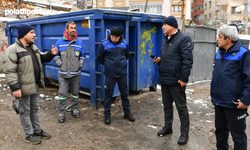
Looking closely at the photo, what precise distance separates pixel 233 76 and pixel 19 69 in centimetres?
279

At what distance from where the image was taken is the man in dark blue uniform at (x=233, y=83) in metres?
2.35

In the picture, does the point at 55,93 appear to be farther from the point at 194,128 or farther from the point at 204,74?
the point at 204,74

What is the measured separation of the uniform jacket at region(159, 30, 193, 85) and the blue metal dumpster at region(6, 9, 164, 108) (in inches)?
66.9

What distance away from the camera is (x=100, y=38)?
451 cm

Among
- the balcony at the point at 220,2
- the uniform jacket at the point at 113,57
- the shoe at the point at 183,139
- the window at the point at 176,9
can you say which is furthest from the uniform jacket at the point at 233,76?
the balcony at the point at 220,2

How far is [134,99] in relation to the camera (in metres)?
5.59

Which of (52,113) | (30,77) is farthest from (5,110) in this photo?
(30,77)

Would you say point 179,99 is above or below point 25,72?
below

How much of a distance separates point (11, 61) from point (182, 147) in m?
2.78

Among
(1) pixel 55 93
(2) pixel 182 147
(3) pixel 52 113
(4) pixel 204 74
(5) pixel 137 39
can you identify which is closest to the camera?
(2) pixel 182 147

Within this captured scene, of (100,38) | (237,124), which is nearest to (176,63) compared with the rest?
(237,124)

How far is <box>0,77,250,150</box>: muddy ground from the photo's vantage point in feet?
10.6

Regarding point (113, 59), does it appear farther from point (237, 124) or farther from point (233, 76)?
point (237, 124)
